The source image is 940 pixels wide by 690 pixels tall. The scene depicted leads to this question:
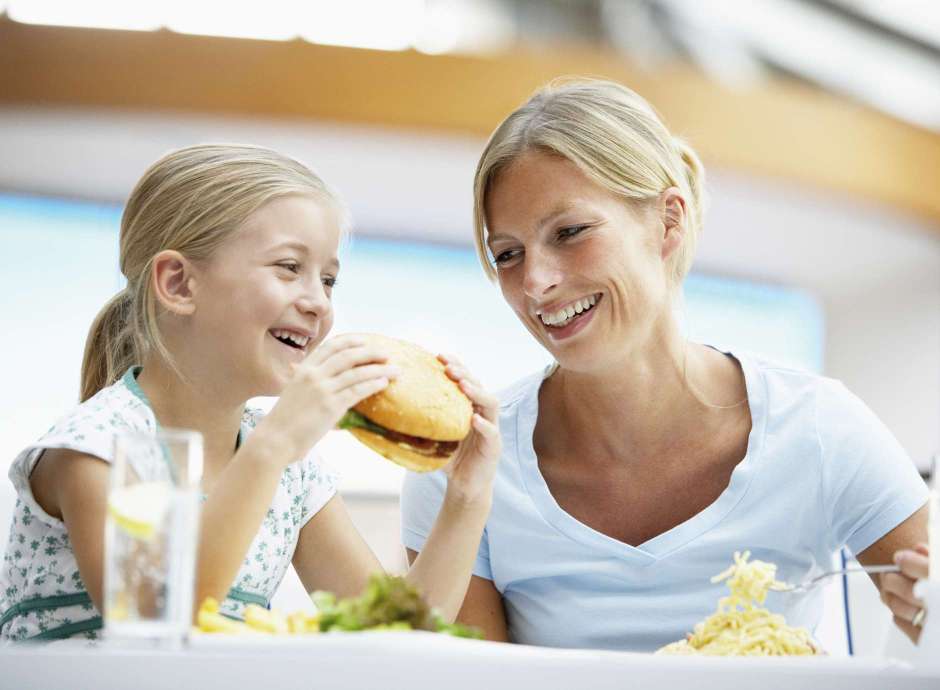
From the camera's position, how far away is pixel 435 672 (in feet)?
2.79

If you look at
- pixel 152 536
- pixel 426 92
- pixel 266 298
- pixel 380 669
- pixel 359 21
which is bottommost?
pixel 380 669

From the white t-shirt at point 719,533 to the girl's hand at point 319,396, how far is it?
1.77ft

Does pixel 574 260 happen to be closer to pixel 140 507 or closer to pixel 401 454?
pixel 401 454

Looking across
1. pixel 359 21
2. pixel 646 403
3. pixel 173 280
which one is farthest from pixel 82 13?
pixel 646 403

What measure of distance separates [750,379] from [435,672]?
3.91 feet

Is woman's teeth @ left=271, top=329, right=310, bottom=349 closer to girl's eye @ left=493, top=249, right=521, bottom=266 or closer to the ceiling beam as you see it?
girl's eye @ left=493, top=249, right=521, bottom=266

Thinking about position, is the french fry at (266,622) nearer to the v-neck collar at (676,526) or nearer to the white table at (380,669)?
the white table at (380,669)

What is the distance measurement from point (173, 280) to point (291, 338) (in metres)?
0.21

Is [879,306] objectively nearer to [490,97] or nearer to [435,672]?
[490,97]

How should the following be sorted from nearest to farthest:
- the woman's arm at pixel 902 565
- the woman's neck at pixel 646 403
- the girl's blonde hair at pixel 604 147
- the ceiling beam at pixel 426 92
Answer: the woman's arm at pixel 902 565
the girl's blonde hair at pixel 604 147
the woman's neck at pixel 646 403
the ceiling beam at pixel 426 92

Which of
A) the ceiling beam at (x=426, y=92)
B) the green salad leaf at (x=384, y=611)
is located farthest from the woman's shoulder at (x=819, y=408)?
the ceiling beam at (x=426, y=92)

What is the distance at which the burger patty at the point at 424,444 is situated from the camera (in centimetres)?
145

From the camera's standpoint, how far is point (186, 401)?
5.61 ft

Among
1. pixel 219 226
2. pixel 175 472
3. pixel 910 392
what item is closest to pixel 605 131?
pixel 219 226
